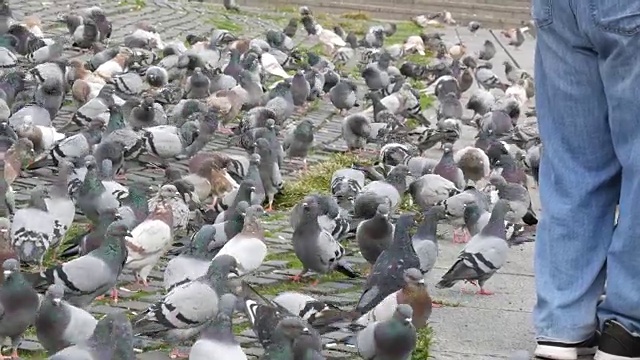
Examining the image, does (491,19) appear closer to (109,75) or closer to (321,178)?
(109,75)

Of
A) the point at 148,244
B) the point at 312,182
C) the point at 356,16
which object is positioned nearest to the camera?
the point at 148,244

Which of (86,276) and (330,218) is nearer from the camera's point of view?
(86,276)

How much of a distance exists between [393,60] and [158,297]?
1191 centimetres

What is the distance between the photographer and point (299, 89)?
12922 millimetres

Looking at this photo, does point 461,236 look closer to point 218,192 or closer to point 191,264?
point 218,192

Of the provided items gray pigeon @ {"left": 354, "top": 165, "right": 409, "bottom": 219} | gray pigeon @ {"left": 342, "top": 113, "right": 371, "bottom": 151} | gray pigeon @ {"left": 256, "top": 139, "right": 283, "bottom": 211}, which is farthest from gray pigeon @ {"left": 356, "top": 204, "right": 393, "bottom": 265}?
gray pigeon @ {"left": 342, "top": 113, "right": 371, "bottom": 151}

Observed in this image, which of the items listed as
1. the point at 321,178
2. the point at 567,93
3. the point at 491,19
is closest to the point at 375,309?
the point at 567,93

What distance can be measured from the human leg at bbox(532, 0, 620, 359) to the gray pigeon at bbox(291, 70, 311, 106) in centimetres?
841

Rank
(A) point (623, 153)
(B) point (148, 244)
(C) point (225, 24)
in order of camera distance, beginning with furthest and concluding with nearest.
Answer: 1. (C) point (225, 24)
2. (B) point (148, 244)
3. (A) point (623, 153)

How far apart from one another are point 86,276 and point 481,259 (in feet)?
7.11

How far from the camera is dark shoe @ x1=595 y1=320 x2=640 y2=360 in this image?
4336mm

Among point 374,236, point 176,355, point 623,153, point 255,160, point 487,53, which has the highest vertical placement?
point 623,153

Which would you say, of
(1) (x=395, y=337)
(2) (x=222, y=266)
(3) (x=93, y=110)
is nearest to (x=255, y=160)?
(3) (x=93, y=110)

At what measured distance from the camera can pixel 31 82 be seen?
444 inches
